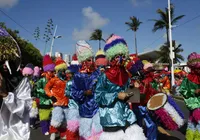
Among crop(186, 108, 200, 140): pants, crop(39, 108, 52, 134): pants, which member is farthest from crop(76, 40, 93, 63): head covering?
crop(39, 108, 52, 134): pants

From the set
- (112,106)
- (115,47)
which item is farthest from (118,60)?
(112,106)

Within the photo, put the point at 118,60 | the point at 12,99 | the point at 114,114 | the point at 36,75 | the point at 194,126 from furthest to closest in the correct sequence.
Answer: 1. the point at 36,75
2. the point at 194,126
3. the point at 118,60
4. the point at 114,114
5. the point at 12,99

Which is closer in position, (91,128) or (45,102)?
(91,128)

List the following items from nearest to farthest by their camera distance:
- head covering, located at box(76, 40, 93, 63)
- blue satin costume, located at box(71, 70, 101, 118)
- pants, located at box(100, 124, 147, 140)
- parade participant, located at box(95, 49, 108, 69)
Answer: pants, located at box(100, 124, 147, 140) → blue satin costume, located at box(71, 70, 101, 118) → head covering, located at box(76, 40, 93, 63) → parade participant, located at box(95, 49, 108, 69)

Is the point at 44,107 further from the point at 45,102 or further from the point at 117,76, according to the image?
the point at 117,76

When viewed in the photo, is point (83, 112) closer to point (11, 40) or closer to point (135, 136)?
point (135, 136)

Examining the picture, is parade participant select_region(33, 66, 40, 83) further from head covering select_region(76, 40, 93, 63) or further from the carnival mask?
the carnival mask

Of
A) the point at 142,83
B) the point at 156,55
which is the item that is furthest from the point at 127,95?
the point at 156,55

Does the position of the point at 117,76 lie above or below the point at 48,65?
below

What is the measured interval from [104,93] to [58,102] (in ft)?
11.6

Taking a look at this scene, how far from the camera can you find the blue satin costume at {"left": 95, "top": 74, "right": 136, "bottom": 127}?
4191mm

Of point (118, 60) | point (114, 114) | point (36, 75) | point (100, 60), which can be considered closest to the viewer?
point (114, 114)

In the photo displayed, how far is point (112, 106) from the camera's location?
427 centimetres

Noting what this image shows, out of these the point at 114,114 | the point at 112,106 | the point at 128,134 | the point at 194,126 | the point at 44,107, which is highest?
the point at 112,106
